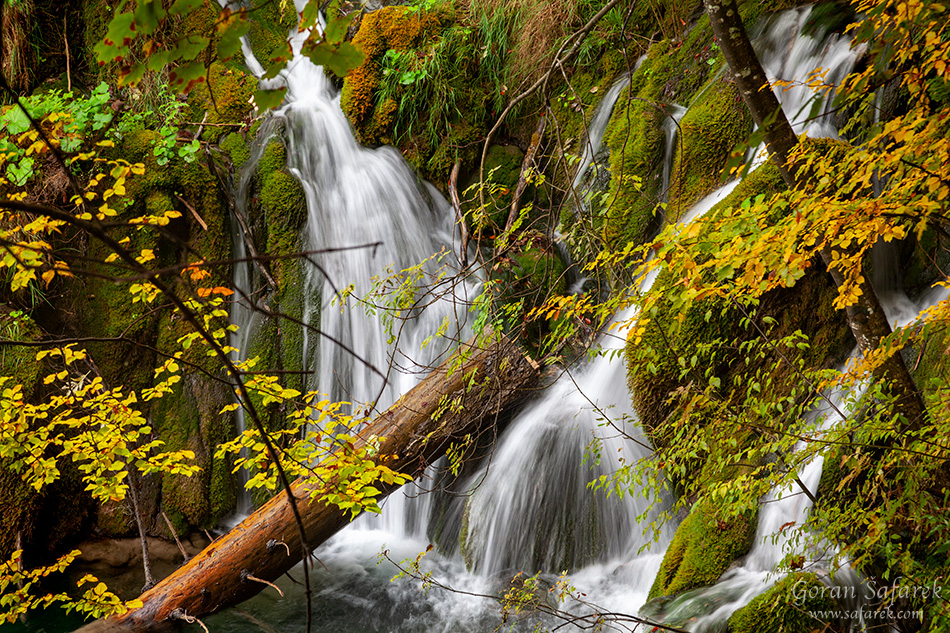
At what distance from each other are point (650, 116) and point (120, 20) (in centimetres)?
469

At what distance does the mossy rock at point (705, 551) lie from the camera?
3.12 metres

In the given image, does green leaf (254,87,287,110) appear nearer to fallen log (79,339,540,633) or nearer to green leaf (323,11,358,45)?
green leaf (323,11,358,45)

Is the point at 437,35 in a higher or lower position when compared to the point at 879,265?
higher

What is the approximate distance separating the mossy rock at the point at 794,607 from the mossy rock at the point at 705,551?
49 cm

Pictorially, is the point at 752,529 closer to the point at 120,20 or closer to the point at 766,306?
the point at 766,306

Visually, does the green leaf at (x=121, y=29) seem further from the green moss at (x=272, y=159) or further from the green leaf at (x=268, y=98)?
the green moss at (x=272, y=159)

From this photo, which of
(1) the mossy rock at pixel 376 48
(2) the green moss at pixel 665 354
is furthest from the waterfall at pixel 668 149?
(1) the mossy rock at pixel 376 48

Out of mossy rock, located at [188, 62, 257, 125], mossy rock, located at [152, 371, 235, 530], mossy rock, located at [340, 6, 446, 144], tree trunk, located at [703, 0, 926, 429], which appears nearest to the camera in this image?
tree trunk, located at [703, 0, 926, 429]

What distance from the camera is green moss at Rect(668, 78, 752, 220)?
4414mm

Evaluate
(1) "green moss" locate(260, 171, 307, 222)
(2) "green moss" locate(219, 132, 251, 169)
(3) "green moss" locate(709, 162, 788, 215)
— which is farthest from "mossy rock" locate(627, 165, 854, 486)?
(2) "green moss" locate(219, 132, 251, 169)

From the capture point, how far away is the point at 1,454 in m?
2.99

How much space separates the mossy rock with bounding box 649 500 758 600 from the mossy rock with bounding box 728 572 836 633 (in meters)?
0.49

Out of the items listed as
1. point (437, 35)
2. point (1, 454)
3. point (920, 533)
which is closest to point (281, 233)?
point (437, 35)

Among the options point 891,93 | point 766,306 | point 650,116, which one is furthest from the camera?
point 650,116
